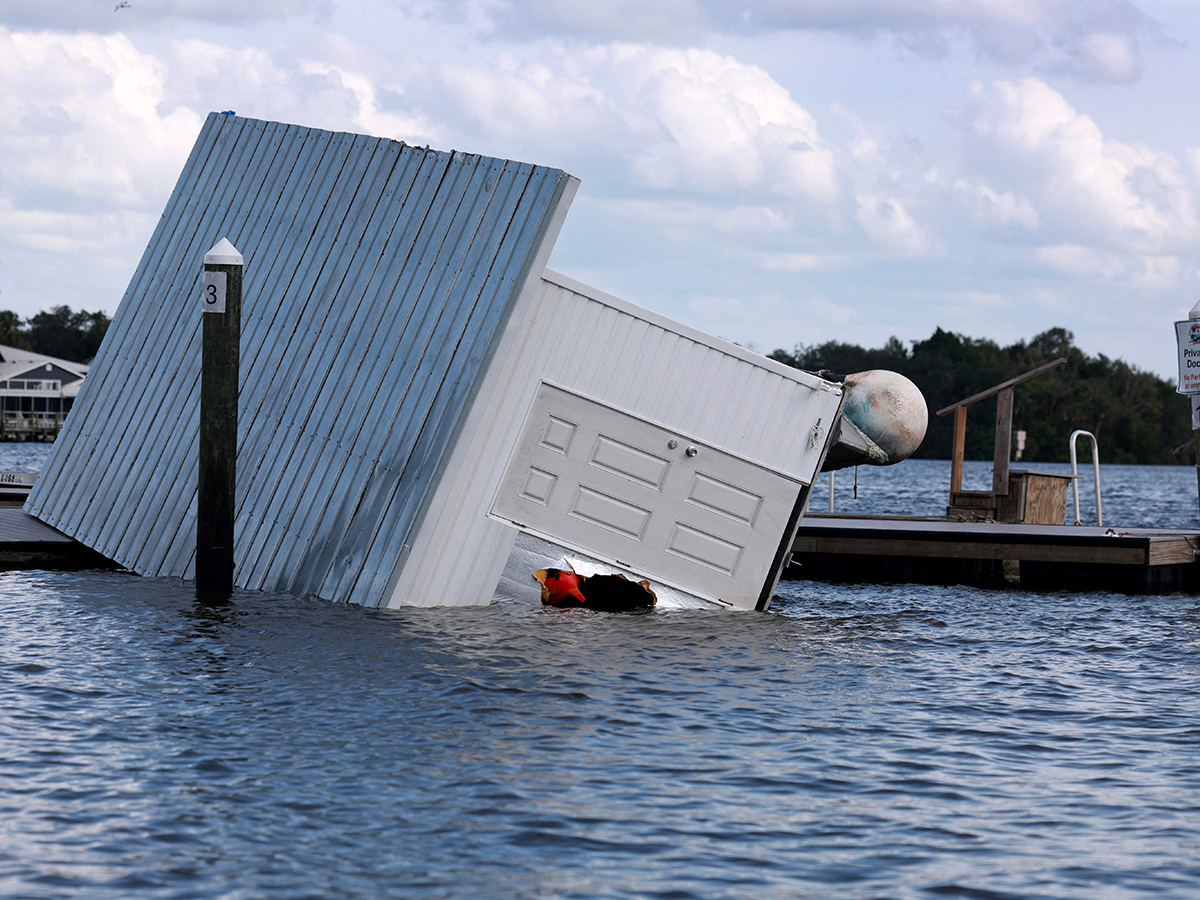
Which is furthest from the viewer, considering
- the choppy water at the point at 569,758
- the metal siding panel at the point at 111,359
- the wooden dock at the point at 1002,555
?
the wooden dock at the point at 1002,555

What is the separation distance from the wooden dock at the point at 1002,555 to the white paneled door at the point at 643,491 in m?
4.07

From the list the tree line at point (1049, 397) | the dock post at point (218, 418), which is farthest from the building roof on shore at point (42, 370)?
the dock post at point (218, 418)

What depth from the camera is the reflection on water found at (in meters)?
7.33

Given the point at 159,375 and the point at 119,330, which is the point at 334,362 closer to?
the point at 159,375

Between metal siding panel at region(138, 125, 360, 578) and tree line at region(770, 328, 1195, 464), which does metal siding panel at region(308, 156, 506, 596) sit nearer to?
metal siding panel at region(138, 125, 360, 578)

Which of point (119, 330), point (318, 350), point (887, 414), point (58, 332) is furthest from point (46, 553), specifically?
point (58, 332)

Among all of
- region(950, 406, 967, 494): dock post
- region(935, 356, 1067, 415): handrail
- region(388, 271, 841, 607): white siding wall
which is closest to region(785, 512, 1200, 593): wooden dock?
region(935, 356, 1067, 415): handrail

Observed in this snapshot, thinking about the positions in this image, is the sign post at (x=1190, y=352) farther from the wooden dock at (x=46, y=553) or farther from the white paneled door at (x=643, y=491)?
the wooden dock at (x=46, y=553)

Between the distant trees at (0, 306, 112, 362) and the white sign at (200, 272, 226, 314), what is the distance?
144784 millimetres

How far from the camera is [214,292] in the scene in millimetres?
15219

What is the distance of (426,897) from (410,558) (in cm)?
840

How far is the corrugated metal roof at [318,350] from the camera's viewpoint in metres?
15.4

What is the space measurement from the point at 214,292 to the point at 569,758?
26.4 ft

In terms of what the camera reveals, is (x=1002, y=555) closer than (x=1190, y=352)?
No
